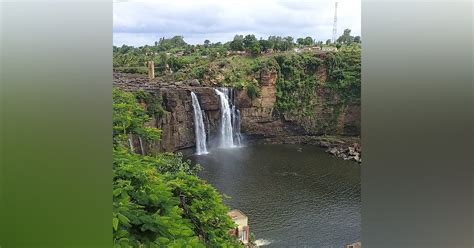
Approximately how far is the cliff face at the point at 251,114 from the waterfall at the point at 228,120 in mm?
123

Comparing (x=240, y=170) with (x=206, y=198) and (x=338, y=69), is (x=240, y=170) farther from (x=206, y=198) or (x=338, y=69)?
(x=338, y=69)

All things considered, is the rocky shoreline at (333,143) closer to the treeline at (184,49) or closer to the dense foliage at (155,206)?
the treeline at (184,49)

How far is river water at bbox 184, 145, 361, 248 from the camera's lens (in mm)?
4059

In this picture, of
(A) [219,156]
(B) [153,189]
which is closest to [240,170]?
(A) [219,156]

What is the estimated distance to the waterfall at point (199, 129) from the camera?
6272 millimetres

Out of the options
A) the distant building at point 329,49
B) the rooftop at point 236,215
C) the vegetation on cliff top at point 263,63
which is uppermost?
the distant building at point 329,49

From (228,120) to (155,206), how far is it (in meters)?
5.09

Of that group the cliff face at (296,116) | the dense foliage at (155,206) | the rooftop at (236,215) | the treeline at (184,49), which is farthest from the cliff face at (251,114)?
the dense foliage at (155,206)

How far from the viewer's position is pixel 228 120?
280 inches
